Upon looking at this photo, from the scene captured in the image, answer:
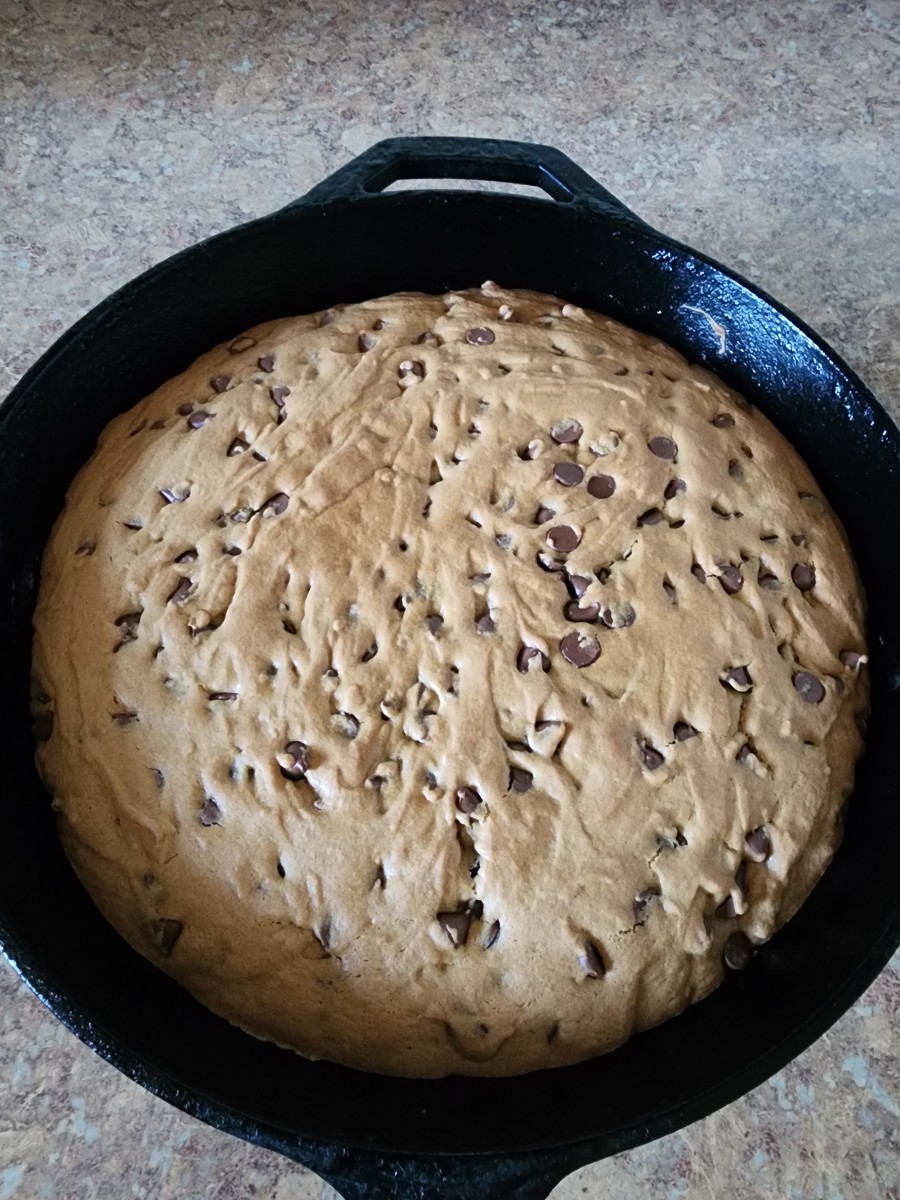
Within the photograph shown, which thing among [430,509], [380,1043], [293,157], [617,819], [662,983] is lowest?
[380,1043]

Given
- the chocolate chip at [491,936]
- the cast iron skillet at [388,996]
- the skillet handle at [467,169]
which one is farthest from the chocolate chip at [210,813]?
the skillet handle at [467,169]

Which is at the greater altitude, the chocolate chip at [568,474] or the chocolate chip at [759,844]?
the chocolate chip at [568,474]

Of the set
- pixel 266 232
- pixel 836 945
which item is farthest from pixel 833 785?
pixel 266 232

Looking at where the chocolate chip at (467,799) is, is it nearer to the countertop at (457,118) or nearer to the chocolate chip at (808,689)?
the chocolate chip at (808,689)

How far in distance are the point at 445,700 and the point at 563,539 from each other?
0.70 ft

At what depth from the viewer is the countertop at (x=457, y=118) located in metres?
1.59

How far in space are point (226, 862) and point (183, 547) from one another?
334 millimetres

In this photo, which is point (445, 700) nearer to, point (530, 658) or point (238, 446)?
point (530, 658)

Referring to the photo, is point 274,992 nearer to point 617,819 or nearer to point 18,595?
point 617,819

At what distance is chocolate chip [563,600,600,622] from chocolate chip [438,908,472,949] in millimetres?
309

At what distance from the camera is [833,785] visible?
104 centimetres

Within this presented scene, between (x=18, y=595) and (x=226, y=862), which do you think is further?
(x=18, y=595)

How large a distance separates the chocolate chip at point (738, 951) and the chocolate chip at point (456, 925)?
261 millimetres

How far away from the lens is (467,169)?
1.24 m
